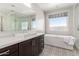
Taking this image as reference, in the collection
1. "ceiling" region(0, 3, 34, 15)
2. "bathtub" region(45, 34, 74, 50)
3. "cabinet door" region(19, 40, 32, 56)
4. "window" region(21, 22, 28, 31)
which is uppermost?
"ceiling" region(0, 3, 34, 15)

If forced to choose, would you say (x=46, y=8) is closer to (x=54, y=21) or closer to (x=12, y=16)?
(x=54, y=21)

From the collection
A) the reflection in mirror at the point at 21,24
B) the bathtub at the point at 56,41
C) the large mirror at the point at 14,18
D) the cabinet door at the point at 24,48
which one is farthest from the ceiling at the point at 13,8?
the bathtub at the point at 56,41

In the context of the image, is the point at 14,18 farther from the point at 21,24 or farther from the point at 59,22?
the point at 59,22

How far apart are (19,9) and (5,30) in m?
0.61

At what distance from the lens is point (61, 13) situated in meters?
3.17

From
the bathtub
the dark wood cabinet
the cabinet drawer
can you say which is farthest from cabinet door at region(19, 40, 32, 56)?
the bathtub

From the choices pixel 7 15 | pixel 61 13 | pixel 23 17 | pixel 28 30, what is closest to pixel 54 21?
pixel 61 13

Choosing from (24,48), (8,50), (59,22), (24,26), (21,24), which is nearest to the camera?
(8,50)

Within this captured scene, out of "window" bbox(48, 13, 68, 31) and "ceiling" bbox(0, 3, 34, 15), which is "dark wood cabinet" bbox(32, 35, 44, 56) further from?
"window" bbox(48, 13, 68, 31)

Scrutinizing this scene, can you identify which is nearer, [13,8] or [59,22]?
[13,8]

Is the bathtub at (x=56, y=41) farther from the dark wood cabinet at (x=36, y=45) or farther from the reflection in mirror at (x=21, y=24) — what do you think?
the reflection in mirror at (x=21, y=24)

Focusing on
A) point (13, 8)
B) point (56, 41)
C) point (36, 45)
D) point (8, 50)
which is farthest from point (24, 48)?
point (56, 41)

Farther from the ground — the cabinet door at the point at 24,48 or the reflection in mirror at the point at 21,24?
the reflection in mirror at the point at 21,24

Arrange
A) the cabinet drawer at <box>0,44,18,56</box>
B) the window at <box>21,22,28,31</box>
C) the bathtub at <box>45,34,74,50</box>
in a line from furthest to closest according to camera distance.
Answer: the bathtub at <box>45,34,74,50</box>, the window at <box>21,22,28,31</box>, the cabinet drawer at <box>0,44,18,56</box>
